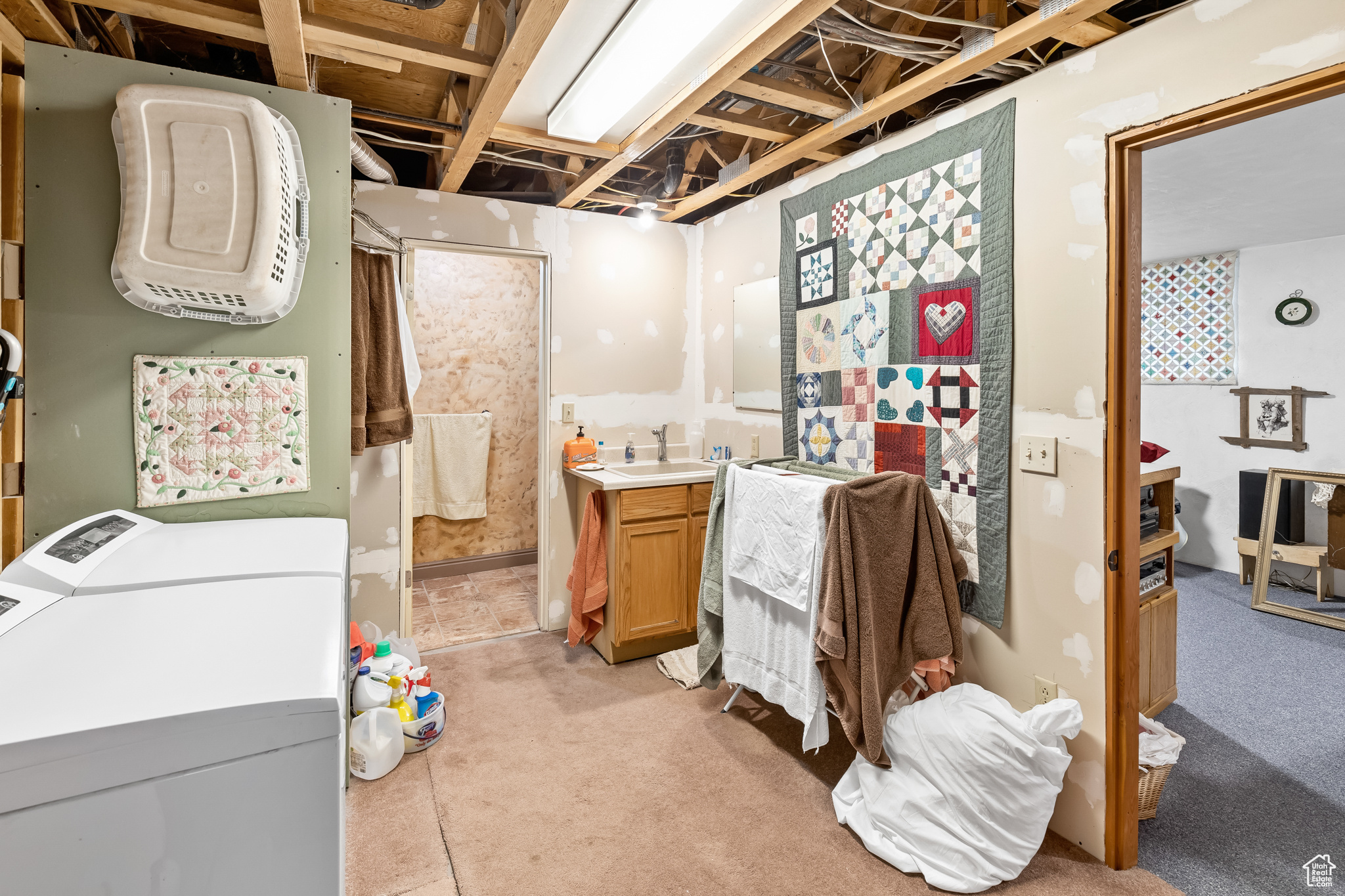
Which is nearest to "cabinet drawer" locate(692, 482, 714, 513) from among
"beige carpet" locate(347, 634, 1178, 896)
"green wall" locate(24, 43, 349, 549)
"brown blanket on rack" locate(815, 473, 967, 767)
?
"beige carpet" locate(347, 634, 1178, 896)

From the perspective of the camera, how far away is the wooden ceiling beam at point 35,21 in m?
1.42

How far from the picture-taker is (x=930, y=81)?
6.14 ft

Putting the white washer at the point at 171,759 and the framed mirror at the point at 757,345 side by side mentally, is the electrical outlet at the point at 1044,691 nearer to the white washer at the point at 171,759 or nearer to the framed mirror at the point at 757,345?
the framed mirror at the point at 757,345

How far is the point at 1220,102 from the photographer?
145 centimetres

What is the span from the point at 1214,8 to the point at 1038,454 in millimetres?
1098

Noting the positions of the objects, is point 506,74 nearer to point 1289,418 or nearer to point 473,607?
point 473,607

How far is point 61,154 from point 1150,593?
3576 millimetres

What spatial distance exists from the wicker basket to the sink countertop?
67.6 inches

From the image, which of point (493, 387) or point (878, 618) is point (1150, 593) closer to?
point (878, 618)

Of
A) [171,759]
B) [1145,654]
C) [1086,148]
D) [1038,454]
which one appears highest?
[1086,148]

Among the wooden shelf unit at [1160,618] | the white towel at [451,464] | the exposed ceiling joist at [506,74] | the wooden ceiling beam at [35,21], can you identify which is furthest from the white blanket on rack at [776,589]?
the white towel at [451,464]

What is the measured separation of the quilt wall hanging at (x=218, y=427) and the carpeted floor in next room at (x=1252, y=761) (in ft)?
8.54

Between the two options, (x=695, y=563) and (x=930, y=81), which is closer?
(x=930, y=81)

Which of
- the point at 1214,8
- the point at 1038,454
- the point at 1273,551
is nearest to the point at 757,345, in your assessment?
the point at 1038,454
